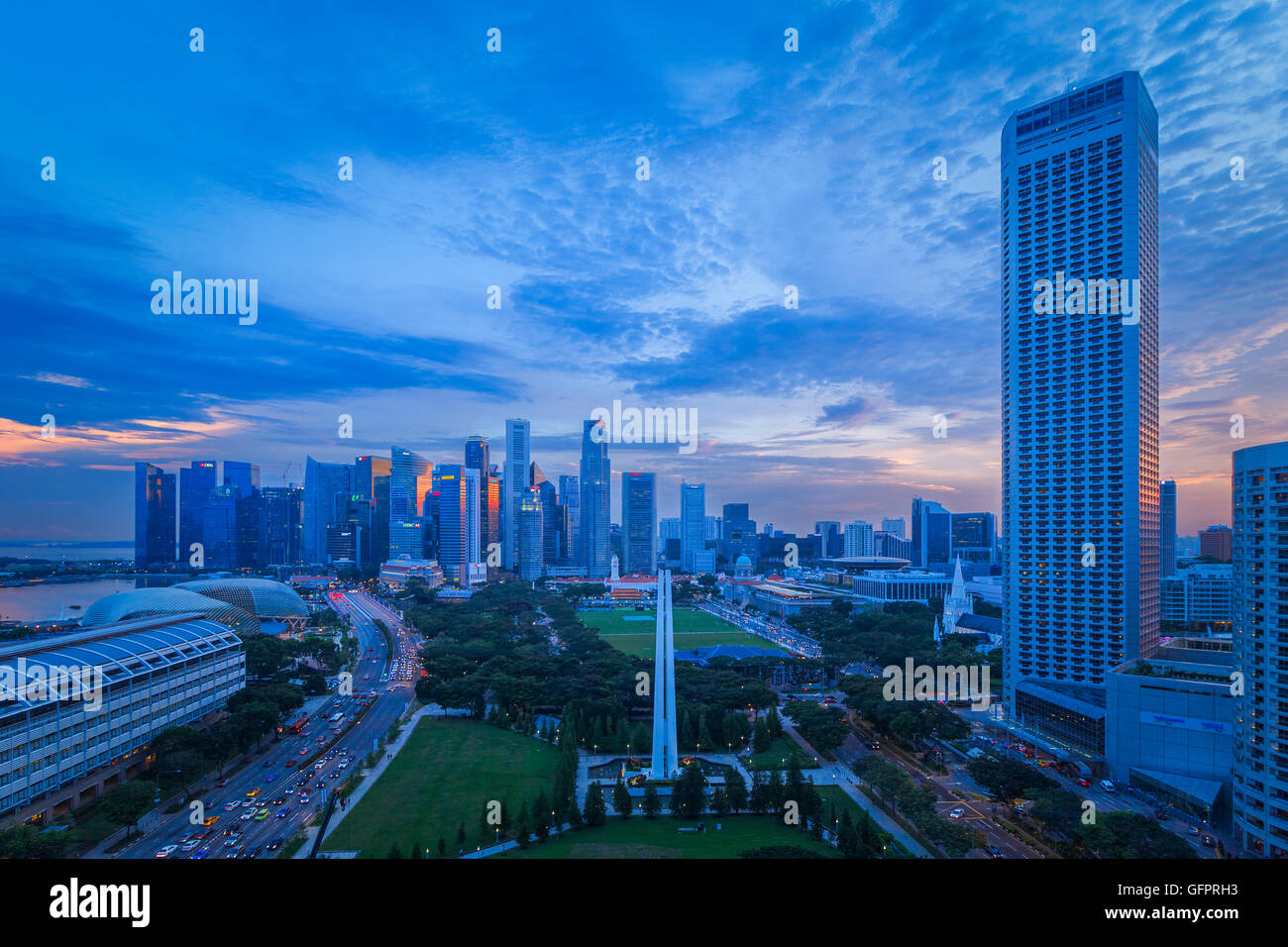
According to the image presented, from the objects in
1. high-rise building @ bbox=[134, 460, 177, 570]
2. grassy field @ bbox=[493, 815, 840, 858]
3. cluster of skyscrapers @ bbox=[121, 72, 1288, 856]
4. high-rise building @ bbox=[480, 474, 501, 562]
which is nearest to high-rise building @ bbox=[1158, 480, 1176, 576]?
cluster of skyscrapers @ bbox=[121, 72, 1288, 856]

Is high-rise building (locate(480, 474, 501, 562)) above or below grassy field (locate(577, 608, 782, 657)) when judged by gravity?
above

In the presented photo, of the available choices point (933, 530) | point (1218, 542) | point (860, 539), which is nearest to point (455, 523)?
point (860, 539)

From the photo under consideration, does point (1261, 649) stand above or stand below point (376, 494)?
below

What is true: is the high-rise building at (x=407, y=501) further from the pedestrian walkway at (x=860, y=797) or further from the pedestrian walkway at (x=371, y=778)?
the pedestrian walkway at (x=860, y=797)

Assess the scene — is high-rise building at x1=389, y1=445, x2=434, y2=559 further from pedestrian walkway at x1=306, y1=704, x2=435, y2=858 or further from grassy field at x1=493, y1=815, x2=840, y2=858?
grassy field at x1=493, y1=815, x2=840, y2=858

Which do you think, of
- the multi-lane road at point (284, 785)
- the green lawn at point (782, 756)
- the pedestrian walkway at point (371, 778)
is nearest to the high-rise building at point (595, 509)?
the multi-lane road at point (284, 785)

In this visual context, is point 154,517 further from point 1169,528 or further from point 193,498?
point 1169,528
